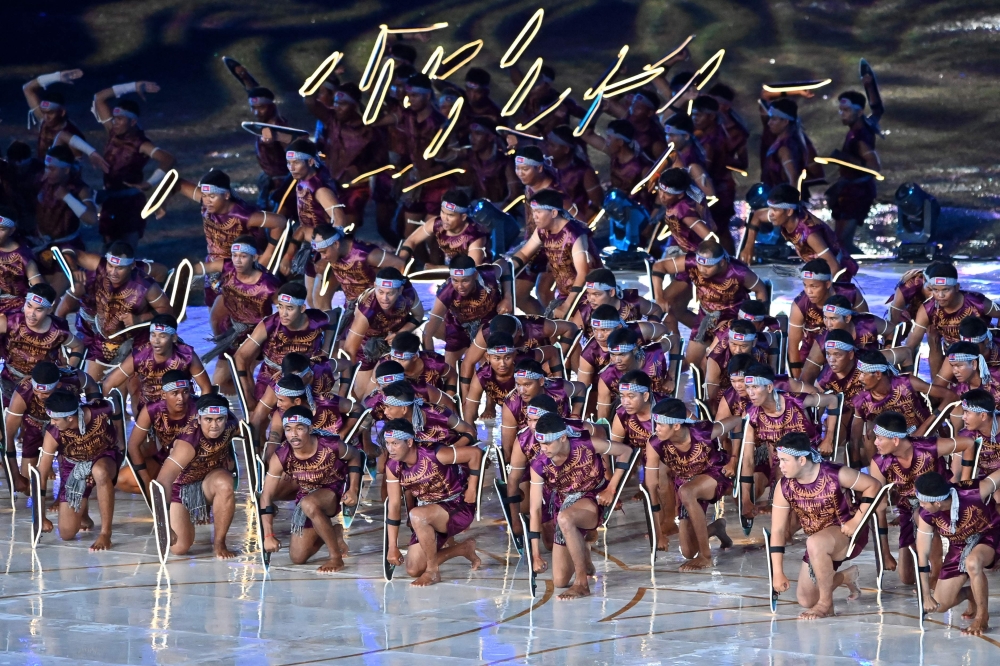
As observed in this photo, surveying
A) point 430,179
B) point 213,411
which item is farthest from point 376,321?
point 430,179

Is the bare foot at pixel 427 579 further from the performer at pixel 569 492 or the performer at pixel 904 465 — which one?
the performer at pixel 904 465

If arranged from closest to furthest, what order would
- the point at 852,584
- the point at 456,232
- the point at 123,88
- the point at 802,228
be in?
the point at 852,584 < the point at 802,228 < the point at 456,232 < the point at 123,88

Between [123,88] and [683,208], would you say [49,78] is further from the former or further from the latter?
[683,208]

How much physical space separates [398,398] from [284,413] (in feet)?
1.91

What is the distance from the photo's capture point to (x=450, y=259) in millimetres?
11336

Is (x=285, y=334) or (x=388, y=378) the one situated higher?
(x=285, y=334)

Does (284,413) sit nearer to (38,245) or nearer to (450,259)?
(450,259)

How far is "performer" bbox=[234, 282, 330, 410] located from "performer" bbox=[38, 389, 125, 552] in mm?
1063

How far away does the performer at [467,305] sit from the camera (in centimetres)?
1100

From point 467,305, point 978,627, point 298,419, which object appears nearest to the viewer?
point 978,627

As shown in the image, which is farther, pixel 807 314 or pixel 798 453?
pixel 807 314

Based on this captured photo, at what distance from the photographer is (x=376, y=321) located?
1091 cm

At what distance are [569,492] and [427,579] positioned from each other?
795 mm

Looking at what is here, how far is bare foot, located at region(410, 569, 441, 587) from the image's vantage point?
8992 millimetres
